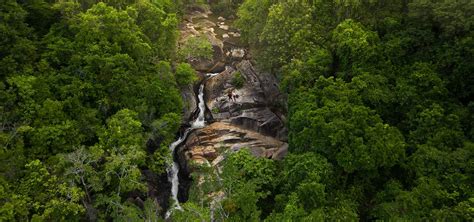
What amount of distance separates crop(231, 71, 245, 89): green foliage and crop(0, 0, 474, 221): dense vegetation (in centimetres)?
941

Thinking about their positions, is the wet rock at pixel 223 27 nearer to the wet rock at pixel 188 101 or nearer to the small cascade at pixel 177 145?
the small cascade at pixel 177 145

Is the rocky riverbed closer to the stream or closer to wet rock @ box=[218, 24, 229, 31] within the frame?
the stream

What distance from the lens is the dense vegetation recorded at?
23938mm

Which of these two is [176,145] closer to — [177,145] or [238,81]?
[177,145]

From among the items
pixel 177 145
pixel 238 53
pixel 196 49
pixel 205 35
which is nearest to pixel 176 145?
pixel 177 145

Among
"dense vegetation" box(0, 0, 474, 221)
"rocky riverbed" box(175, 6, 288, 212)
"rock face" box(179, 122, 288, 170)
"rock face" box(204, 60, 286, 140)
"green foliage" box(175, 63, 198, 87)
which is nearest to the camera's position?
"dense vegetation" box(0, 0, 474, 221)

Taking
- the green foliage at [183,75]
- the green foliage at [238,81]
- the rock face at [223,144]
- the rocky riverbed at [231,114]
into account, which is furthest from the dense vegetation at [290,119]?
the green foliage at [238,81]

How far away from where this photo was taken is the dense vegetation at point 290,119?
23.9 meters

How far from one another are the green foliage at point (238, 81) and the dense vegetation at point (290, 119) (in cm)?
941

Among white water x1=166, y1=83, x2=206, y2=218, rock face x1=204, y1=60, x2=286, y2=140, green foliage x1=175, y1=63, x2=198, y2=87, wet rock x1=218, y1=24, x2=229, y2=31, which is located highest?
green foliage x1=175, y1=63, x2=198, y2=87

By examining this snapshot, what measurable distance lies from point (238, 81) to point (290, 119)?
1541 cm

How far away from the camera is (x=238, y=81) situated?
147ft

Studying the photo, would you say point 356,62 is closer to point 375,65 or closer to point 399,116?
point 375,65

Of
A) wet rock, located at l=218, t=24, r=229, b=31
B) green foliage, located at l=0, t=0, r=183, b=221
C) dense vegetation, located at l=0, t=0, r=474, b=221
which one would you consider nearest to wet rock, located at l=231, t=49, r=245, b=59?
wet rock, located at l=218, t=24, r=229, b=31
